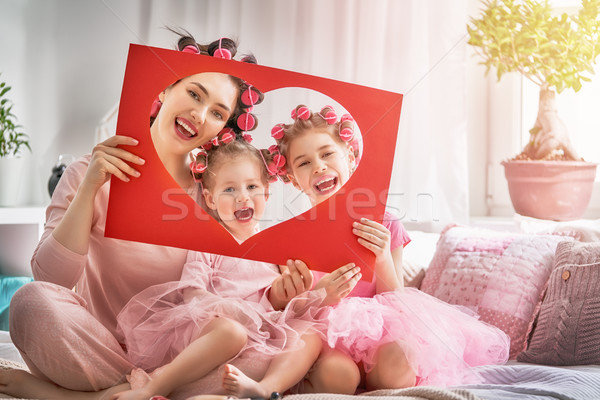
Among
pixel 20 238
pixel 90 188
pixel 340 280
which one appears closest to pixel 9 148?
pixel 20 238

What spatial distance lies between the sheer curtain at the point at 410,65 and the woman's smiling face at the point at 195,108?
1.22m

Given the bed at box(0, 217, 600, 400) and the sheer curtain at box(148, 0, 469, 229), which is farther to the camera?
the sheer curtain at box(148, 0, 469, 229)

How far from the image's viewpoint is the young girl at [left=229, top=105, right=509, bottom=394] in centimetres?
108

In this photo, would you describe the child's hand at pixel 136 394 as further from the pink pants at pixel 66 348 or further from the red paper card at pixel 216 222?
the red paper card at pixel 216 222

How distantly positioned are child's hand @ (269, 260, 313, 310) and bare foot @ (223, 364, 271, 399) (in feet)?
0.80

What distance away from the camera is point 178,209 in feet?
3.82

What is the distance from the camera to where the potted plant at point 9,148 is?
246 centimetres

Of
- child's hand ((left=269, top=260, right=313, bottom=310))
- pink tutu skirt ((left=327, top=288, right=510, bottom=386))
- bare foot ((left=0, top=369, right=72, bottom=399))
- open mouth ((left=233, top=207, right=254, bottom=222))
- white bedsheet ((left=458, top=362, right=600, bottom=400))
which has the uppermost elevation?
open mouth ((left=233, top=207, right=254, bottom=222))

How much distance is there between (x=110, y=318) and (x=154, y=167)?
0.37m

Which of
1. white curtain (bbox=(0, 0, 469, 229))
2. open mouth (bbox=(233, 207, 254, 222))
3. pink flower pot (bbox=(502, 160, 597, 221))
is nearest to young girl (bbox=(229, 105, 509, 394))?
open mouth (bbox=(233, 207, 254, 222))

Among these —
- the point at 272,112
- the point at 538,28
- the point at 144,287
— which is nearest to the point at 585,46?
the point at 538,28

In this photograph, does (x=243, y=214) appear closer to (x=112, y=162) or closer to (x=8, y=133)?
(x=112, y=162)

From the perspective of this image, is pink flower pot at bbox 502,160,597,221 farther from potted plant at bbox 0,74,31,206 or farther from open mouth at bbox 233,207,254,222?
potted plant at bbox 0,74,31,206

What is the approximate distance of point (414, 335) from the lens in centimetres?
110
